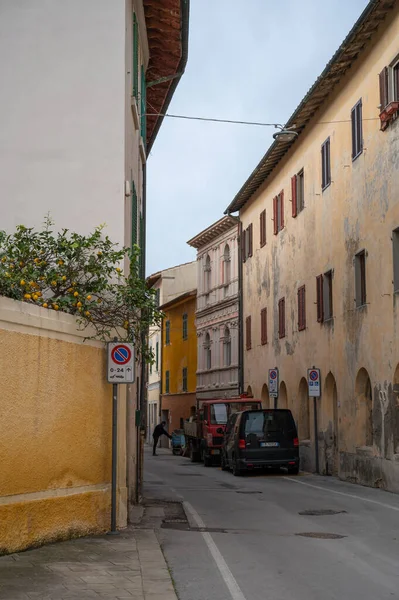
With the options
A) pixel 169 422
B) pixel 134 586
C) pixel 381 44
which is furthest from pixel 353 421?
pixel 169 422

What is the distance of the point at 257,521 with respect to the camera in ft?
49.4

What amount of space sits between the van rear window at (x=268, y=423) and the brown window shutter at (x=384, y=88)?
9.11 metres

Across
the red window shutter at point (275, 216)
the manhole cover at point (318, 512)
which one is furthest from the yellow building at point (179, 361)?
the manhole cover at point (318, 512)

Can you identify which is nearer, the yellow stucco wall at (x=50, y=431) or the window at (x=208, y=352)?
the yellow stucco wall at (x=50, y=431)

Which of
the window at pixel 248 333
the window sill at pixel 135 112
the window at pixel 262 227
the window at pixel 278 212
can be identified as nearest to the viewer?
the window sill at pixel 135 112

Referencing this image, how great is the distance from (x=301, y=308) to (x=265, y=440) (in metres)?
7.02

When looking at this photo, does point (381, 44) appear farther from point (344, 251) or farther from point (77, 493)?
point (77, 493)

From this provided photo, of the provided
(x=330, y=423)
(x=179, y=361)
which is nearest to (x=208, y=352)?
(x=179, y=361)

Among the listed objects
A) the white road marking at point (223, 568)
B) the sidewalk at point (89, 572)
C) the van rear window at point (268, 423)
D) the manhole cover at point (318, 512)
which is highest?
the van rear window at point (268, 423)

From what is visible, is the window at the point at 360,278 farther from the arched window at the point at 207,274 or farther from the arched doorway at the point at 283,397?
the arched window at the point at 207,274

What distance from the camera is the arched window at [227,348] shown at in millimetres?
47969

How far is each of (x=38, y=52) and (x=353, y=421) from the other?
575 inches

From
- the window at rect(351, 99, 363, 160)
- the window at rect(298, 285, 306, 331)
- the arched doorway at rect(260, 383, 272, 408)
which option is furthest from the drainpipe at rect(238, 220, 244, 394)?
the window at rect(351, 99, 363, 160)

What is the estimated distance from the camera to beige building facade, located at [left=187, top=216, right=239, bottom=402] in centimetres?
4688
